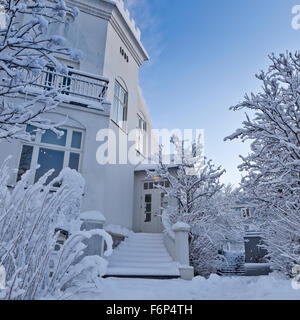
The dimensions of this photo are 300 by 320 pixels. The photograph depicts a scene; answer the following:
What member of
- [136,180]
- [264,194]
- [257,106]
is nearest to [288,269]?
[264,194]

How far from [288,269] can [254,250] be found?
19109 millimetres

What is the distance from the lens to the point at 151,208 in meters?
12.7

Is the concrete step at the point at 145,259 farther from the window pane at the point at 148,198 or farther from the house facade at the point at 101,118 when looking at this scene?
the window pane at the point at 148,198

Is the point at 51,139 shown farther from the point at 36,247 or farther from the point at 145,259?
the point at 36,247

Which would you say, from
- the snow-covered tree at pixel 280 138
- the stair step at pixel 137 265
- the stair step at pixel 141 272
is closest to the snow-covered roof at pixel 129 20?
the snow-covered tree at pixel 280 138

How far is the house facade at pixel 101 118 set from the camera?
8.62 meters

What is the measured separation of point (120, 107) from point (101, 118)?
10.2 ft

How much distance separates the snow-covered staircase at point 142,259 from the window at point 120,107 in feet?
17.5

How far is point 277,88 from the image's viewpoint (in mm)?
5059

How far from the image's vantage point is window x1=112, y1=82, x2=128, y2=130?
12016mm

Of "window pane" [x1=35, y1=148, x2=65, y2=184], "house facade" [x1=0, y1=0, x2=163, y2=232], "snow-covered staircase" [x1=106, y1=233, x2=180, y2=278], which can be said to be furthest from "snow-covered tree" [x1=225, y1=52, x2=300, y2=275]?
"window pane" [x1=35, y1=148, x2=65, y2=184]

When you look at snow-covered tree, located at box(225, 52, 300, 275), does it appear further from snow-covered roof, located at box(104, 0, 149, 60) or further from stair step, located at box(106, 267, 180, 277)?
snow-covered roof, located at box(104, 0, 149, 60)

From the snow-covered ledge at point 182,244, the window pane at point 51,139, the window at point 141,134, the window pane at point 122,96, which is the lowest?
the snow-covered ledge at point 182,244

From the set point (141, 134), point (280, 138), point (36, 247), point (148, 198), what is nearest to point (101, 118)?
point (148, 198)
